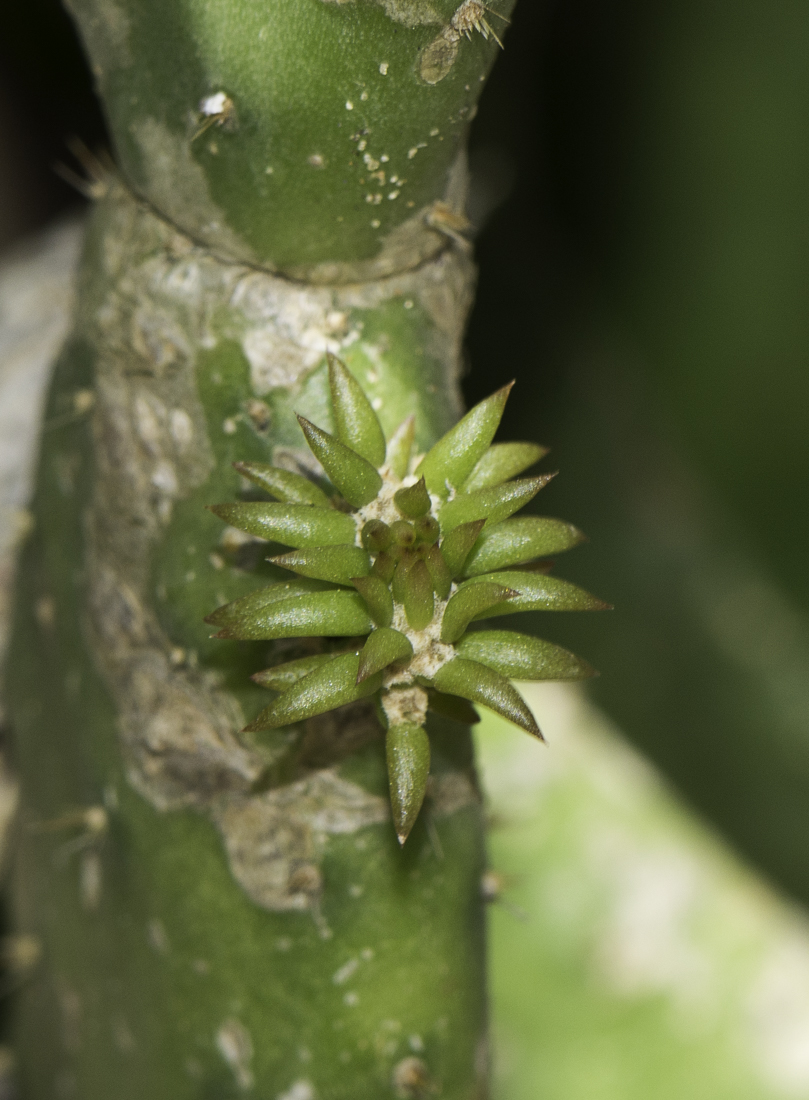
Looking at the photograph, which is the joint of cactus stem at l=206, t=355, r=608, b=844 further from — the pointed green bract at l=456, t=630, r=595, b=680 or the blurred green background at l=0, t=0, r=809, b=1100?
the blurred green background at l=0, t=0, r=809, b=1100

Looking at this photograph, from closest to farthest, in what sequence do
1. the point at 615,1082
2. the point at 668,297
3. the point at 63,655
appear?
the point at 63,655 → the point at 615,1082 → the point at 668,297

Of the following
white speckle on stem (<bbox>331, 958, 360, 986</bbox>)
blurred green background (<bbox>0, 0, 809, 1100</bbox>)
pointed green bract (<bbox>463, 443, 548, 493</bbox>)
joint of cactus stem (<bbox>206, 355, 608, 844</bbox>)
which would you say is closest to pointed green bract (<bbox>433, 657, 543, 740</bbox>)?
joint of cactus stem (<bbox>206, 355, 608, 844</bbox>)

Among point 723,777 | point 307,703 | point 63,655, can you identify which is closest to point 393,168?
point 307,703

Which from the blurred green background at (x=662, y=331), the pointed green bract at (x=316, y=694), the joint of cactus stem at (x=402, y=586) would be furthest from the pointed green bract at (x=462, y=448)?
the blurred green background at (x=662, y=331)

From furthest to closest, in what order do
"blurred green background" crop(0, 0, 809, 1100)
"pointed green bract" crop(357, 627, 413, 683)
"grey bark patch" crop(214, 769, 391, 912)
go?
"blurred green background" crop(0, 0, 809, 1100)
"grey bark patch" crop(214, 769, 391, 912)
"pointed green bract" crop(357, 627, 413, 683)

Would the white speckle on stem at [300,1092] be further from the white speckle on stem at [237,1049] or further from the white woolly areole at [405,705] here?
the white woolly areole at [405,705]

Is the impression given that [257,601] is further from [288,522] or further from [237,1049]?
[237,1049]

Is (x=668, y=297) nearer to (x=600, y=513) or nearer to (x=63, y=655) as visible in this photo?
(x=600, y=513)

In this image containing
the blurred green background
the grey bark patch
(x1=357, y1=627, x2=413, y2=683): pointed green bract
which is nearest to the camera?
(x1=357, y1=627, x2=413, y2=683): pointed green bract
